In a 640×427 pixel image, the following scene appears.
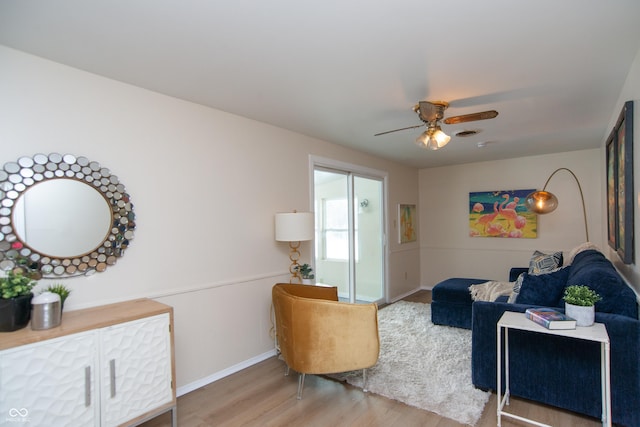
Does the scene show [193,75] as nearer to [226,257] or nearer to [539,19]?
[226,257]

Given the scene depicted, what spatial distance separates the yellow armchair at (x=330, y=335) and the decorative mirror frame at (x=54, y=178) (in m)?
1.30

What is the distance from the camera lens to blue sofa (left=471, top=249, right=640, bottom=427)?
6.84ft

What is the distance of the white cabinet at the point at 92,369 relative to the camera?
5.36 feet

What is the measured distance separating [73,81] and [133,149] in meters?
0.54

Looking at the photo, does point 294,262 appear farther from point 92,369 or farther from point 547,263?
point 547,263

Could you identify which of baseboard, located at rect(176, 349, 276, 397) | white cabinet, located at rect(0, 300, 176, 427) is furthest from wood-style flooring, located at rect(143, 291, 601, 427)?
white cabinet, located at rect(0, 300, 176, 427)

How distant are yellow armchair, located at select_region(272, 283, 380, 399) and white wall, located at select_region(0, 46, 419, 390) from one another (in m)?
0.80

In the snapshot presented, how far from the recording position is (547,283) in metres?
2.60

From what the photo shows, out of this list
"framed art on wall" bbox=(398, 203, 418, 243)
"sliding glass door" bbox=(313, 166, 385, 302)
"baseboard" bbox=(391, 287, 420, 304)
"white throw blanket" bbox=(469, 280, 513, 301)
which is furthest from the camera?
"framed art on wall" bbox=(398, 203, 418, 243)

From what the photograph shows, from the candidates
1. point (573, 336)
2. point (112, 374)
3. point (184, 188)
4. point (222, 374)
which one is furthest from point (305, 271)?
→ point (573, 336)

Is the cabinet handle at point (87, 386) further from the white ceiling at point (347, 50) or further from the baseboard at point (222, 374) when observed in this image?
the white ceiling at point (347, 50)

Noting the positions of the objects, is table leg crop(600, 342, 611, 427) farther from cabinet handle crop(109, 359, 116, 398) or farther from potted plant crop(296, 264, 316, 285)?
cabinet handle crop(109, 359, 116, 398)

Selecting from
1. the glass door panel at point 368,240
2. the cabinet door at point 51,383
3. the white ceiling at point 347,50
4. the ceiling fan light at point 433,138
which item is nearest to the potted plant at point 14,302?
the cabinet door at point 51,383

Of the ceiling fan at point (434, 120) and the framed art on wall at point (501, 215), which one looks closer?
the ceiling fan at point (434, 120)
